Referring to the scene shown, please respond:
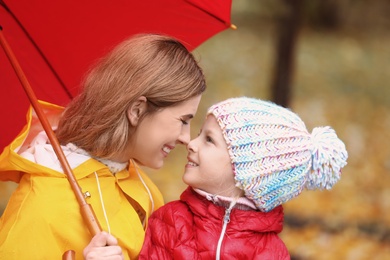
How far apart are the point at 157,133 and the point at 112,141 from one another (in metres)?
0.15

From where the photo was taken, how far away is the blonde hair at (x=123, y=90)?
279 cm

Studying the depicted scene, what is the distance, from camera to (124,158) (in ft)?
9.43

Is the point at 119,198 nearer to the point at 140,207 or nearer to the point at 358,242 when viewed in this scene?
the point at 140,207

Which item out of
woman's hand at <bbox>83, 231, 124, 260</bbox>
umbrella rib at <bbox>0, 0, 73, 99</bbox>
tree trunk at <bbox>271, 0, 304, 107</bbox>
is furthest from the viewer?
tree trunk at <bbox>271, 0, 304, 107</bbox>

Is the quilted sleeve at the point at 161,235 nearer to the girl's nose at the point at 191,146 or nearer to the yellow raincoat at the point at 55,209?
the yellow raincoat at the point at 55,209

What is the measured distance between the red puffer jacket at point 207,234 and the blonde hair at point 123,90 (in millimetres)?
300

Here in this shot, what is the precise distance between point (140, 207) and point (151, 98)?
15.7 inches

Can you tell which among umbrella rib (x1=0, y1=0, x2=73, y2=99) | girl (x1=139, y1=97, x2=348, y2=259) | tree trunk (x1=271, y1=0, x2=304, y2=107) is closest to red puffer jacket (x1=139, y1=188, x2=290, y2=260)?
girl (x1=139, y1=97, x2=348, y2=259)

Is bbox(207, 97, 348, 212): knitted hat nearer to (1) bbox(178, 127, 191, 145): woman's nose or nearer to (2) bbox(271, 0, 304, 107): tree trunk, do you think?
(1) bbox(178, 127, 191, 145): woman's nose

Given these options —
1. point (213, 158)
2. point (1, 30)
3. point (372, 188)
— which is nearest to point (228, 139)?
point (213, 158)

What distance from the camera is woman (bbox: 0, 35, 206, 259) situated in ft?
8.76

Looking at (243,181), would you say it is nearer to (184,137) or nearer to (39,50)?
(184,137)

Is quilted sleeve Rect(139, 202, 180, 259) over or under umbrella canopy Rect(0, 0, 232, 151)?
under

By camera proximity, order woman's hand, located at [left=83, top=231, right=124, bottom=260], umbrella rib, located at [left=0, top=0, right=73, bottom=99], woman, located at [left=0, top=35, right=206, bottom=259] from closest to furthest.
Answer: woman's hand, located at [left=83, top=231, right=124, bottom=260], woman, located at [left=0, top=35, right=206, bottom=259], umbrella rib, located at [left=0, top=0, right=73, bottom=99]
